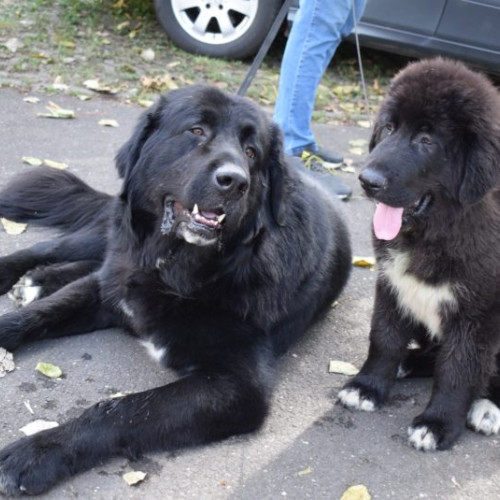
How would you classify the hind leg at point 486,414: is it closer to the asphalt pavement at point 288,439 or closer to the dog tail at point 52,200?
the asphalt pavement at point 288,439

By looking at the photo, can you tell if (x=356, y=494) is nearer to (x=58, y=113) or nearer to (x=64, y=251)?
(x=64, y=251)

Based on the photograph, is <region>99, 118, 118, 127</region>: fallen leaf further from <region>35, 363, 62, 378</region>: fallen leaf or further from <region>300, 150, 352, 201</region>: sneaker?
<region>35, 363, 62, 378</region>: fallen leaf

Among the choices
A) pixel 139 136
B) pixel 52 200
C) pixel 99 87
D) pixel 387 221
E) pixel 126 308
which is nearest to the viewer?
pixel 387 221

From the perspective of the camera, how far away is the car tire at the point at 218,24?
675cm

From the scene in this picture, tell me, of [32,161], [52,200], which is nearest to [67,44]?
[32,161]

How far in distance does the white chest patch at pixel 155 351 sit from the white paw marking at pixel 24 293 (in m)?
0.66

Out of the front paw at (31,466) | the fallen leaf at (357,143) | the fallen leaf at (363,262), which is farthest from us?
the fallen leaf at (357,143)

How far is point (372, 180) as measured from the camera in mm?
2688

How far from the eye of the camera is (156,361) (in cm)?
319

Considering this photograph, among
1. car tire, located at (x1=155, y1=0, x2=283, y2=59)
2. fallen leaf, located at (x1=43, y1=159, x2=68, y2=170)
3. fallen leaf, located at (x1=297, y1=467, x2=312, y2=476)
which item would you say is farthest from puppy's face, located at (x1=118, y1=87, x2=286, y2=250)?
car tire, located at (x1=155, y1=0, x2=283, y2=59)

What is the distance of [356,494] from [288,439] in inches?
15.3

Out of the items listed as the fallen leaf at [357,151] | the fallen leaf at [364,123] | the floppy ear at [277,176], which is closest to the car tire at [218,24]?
the fallen leaf at [364,123]

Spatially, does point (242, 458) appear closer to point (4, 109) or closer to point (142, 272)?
point (142, 272)

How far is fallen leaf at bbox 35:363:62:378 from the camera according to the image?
301cm
